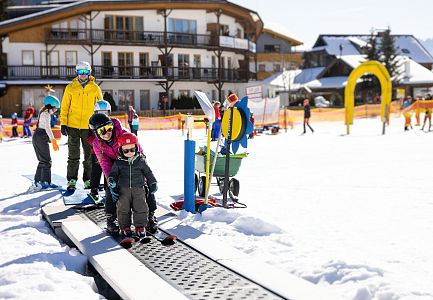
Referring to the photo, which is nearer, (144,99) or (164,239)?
(164,239)

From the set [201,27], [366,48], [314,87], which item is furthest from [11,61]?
[366,48]

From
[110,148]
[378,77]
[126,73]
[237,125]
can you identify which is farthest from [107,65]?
[110,148]

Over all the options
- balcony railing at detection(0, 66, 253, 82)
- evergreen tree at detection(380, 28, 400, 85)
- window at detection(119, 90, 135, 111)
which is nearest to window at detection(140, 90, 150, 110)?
window at detection(119, 90, 135, 111)

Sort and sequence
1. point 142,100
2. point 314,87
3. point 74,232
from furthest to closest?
point 314,87, point 142,100, point 74,232

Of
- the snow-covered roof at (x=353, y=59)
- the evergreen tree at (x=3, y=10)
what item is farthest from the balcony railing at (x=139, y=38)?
the evergreen tree at (x=3, y=10)

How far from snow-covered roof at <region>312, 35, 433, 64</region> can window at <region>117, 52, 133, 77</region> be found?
102 feet

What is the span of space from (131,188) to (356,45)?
70.4m

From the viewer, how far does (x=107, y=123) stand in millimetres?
6723

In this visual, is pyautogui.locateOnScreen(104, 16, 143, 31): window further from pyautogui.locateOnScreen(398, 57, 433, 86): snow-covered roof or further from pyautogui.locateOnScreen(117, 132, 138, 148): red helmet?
pyautogui.locateOnScreen(117, 132, 138, 148): red helmet

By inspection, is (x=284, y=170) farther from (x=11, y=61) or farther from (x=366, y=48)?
(x=366, y=48)

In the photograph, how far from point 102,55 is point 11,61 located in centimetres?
638

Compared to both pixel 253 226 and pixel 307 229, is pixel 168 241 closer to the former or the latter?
pixel 253 226

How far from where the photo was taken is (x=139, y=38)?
46.9 m

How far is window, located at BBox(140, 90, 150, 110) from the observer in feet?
154
